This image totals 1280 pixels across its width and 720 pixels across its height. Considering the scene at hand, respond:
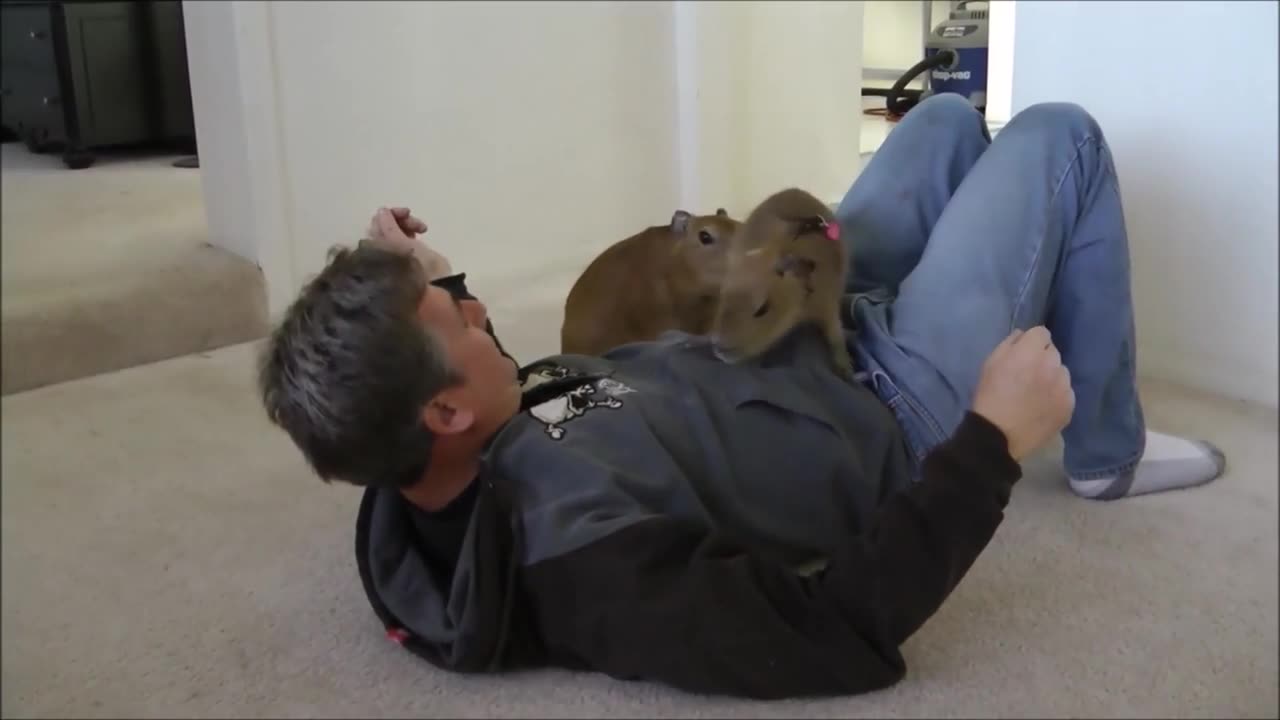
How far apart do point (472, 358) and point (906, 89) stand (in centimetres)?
69

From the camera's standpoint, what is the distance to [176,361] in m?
1.58

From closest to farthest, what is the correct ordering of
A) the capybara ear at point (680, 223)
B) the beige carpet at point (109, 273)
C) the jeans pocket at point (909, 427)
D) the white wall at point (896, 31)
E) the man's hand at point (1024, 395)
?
1. the beige carpet at point (109, 273)
2. the man's hand at point (1024, 395)
3. the jeans pocket at point (909, 427)
4. the capybara ear at point (680, 223)
5. the white wall at point (896, 31)

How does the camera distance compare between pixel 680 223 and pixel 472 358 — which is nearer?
pixel 472 358

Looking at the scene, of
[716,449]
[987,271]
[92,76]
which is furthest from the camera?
[92,76]

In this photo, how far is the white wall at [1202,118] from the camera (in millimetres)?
431

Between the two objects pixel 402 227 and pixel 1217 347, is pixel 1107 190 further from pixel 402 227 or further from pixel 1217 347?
pixel 402 227

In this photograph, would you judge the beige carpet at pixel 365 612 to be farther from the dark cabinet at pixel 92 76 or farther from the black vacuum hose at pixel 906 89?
the black vacuum hose at pixel 906 89

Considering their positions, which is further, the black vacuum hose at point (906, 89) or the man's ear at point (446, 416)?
the black vacuum hose at point (906, 89)

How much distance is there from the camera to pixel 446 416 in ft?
2.75

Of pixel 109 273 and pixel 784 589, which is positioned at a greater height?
pixel 109 273

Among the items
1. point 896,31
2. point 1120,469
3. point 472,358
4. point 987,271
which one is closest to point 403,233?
point 472,358

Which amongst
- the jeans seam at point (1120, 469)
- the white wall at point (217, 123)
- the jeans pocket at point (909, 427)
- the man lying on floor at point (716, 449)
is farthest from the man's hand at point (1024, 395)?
the white wall at point (217, 123)

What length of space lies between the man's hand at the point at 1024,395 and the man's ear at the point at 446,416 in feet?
1.16

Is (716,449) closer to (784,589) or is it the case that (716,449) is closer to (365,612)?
(784,589)
